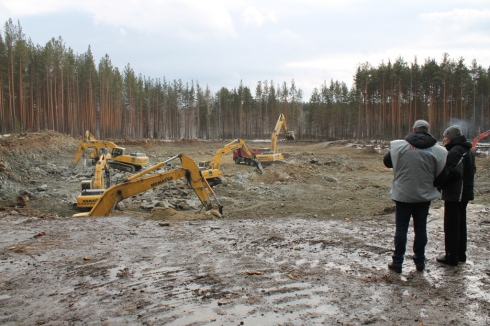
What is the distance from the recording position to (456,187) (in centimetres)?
482

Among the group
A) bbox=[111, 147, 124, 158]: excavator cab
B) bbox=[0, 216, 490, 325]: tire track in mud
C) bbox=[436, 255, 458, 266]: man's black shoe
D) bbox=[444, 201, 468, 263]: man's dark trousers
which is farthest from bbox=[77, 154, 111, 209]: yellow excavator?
bbox=[444, 201, 468, 263]: man's dark trousers

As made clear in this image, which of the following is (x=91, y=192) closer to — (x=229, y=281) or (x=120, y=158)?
(x=229, y=281)

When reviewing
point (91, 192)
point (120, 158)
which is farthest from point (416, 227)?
point (120, 158)

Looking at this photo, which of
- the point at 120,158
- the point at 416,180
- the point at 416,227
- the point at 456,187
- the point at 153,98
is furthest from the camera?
the point at 153,98

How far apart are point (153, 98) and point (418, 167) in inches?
2811

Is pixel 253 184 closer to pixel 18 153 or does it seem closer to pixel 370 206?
pixel 370 206

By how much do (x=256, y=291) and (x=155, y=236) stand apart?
353cm

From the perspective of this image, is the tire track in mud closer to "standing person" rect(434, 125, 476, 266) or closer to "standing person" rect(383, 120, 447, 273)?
"standing person" rect(434, 125, 476, 266)

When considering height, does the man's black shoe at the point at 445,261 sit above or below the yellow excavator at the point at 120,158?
below

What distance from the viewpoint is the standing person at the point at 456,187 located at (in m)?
4.78

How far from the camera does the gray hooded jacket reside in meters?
4.51

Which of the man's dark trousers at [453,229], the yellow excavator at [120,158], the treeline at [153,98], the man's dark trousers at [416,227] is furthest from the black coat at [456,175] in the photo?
the treeline at [153,98]

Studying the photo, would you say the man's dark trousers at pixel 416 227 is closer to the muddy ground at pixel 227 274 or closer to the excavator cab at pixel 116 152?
the muddy ground at pixel 227 274

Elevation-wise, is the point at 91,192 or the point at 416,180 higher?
the point at 416,180
